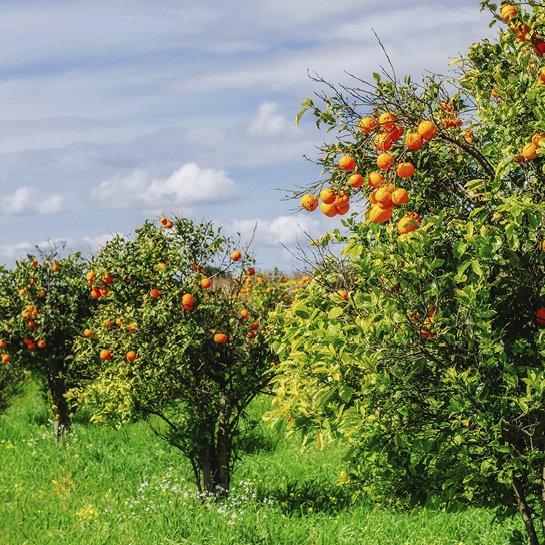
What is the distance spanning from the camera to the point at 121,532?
5.42m

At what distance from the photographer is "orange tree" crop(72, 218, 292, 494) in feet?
18.5

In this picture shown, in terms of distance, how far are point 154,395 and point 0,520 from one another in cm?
Answer: 241

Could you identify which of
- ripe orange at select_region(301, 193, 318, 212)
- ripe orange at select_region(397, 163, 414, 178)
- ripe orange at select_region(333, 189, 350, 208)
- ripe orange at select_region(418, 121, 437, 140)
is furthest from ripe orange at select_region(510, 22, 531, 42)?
ripe orange at select_region(301, 193, 318, 212)

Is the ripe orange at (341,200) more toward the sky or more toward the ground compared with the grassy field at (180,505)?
more toward the sky

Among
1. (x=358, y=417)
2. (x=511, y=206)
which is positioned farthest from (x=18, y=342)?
(x=511, y=206)

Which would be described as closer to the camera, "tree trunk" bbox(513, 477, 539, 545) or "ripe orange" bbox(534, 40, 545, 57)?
"tree trunk" bbox(513, 477, 539, 545)

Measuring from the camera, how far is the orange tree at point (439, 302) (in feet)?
8.81

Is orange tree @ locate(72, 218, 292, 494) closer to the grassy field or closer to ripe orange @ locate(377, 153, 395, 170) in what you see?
the grassy field

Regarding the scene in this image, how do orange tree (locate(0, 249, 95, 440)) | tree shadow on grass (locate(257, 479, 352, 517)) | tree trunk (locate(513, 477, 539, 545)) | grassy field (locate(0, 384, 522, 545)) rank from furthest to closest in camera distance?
orange tree (locate(0, 249, 95, 440)) < tree shadow on grass (locate(257, 479, 352, 517)) < grassy field (locate(0, 384, 522, 545)) < tree trunk (locate(513, 477, 539, 545))

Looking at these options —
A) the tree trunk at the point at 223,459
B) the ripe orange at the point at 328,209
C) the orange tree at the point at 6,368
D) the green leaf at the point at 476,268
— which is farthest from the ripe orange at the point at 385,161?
the orange tree at the point at 6,368

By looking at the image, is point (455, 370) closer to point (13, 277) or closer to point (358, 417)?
point (358, 417)

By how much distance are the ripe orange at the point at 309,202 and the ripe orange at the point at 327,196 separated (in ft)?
0.22

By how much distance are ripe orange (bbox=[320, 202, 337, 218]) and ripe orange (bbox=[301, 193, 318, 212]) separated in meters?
0.04

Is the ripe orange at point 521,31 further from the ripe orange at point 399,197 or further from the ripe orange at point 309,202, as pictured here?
the ripe orange at point 309,202
